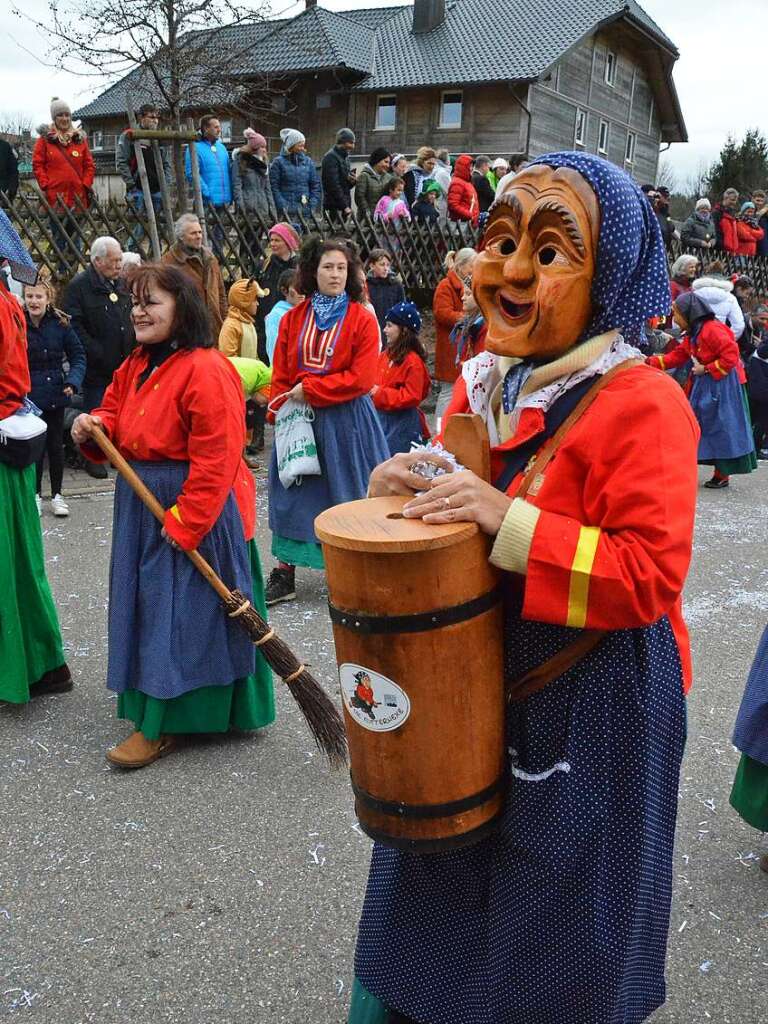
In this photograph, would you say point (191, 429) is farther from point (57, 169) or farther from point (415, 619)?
point (57, 169)

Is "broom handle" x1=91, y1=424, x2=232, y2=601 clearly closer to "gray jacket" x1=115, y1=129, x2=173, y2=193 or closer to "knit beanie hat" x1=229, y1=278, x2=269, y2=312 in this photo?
"knit beanie hat" x1=229, y1=278, x2=269, y2=312

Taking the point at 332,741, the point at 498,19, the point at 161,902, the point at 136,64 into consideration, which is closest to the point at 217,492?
the point at 332,741

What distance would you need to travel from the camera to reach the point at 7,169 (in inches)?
348

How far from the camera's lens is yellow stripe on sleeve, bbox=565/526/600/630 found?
142cm

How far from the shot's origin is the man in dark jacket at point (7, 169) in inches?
345

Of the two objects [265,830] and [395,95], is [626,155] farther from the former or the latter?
[265,830]

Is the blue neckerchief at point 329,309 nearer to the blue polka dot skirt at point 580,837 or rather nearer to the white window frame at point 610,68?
the blue polka dot skirt at point 580,837

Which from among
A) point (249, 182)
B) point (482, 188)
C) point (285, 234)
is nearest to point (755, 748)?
point (285, 234)

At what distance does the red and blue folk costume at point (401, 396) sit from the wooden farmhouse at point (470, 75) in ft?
85.2

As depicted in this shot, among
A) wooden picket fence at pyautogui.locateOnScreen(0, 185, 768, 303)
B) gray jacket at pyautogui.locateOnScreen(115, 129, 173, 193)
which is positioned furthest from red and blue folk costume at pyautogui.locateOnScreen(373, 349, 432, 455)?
gray jacket at pyautogui.locateOnScreen(115, 129, 173, 193)

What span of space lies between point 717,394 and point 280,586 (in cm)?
532

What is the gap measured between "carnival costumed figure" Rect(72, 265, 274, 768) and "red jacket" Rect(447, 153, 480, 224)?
36.9ft

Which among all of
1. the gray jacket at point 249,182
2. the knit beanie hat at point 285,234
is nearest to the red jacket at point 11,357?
the knit beanie hat at point 285,234

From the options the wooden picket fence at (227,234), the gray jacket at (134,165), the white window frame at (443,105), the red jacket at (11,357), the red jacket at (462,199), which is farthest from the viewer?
the white window frame at (443,105)
